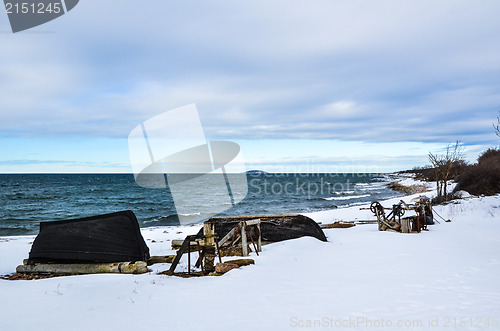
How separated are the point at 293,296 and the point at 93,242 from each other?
6.31 m

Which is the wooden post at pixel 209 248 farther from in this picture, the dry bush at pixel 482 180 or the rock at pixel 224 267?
the dry bush at pixel 482 180

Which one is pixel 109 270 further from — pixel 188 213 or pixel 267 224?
pixel 188 213

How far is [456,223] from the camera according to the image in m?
17.1

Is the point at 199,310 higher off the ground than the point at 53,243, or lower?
lower

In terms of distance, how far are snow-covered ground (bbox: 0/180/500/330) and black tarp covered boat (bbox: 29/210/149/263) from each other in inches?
42.4

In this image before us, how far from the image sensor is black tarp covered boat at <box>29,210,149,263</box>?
9922 millimetres

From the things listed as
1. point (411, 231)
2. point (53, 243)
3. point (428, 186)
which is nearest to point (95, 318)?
point (53, 243)

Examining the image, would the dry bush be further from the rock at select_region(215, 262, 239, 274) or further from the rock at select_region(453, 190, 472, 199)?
the rock at select_region(215, 262, 239, 274)

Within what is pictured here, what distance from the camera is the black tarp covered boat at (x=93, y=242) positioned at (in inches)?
391

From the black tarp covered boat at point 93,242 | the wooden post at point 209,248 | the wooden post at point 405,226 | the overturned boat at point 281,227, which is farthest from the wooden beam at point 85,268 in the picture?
the wooden post at point 405,226

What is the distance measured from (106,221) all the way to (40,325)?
194 inches

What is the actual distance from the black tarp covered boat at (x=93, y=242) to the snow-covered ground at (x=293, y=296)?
3.53 feet

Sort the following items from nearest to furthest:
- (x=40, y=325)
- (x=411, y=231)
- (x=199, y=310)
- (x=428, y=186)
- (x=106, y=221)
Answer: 1. (x=40, y=325)
2. (x=199, y=310)
3. (x=106, y=221)
4. (x=411, y=231)
5. (x=428, y=186)

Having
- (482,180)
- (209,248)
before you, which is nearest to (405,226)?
(209,248)
